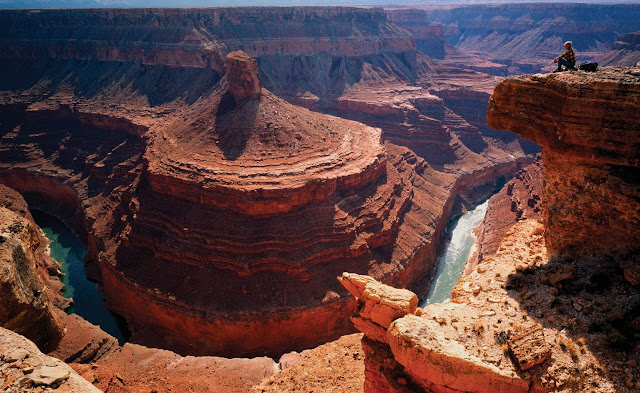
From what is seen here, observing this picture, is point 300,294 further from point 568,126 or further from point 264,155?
point 568,126

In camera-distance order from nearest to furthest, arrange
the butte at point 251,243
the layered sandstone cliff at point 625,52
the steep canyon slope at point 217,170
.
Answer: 1. the butte at point 251,243
2. the steep canyon slope at point 217,170
3. the layered sandstone cliff at point 625,52

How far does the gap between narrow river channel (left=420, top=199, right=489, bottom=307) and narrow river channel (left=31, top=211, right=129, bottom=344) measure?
26761 mm

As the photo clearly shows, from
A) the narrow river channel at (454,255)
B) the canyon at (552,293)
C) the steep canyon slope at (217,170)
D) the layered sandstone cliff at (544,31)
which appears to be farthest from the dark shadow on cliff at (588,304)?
the layered sandstone cliff at (544,31)

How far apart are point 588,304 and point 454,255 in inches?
1414

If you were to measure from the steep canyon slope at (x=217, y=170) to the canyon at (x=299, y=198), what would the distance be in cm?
24

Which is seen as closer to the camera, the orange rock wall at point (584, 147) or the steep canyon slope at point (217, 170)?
the orange rock wall at point (584, 147)

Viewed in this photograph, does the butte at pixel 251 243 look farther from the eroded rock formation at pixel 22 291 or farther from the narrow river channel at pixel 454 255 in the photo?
the eroded rock formation at pixel 22 291

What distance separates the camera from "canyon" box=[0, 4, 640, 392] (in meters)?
13.0

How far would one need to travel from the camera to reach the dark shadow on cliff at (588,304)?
1122cm

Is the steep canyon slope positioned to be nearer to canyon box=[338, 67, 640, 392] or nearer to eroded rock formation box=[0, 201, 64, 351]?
canyon box=[338, 67, 640, 392]

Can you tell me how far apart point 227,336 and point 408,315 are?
2128 cm

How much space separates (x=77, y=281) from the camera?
4166cm

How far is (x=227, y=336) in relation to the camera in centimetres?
3109

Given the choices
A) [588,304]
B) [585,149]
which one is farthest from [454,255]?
[588,304]
